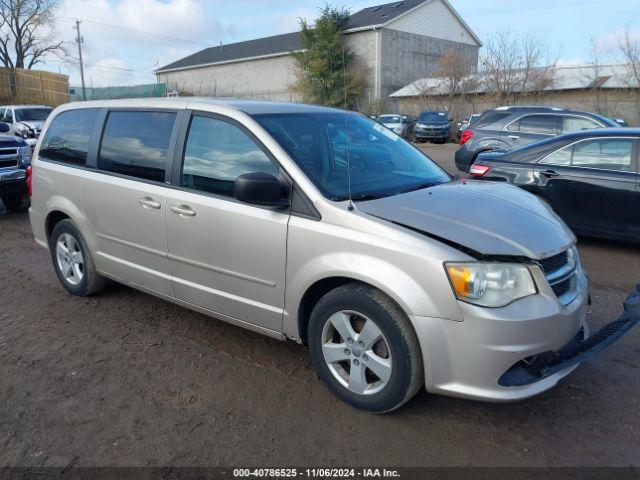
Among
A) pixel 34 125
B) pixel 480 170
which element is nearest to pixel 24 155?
pixel 480 170

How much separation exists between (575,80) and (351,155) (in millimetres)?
30807

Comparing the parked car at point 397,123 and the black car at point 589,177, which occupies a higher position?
the parked car at point 397,123

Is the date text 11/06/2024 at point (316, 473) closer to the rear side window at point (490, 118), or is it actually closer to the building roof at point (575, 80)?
the rear side window at point (490, 118)

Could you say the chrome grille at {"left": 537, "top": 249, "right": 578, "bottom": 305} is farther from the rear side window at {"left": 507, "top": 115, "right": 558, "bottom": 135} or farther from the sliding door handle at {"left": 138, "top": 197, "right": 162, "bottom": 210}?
the rear side window at {"left": 507, "top": 115, "right": 558, "bottom": 135}

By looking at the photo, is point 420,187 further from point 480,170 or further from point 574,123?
point 574,123

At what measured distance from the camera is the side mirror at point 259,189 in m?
3.13

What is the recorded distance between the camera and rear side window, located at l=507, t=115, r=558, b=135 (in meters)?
11.7

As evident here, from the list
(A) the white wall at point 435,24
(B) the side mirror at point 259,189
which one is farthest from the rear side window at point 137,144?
(A) the white wall at point 435,24

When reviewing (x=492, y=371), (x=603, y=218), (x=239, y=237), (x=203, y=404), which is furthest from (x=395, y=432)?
(x=603, y=218)

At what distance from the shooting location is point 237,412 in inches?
126

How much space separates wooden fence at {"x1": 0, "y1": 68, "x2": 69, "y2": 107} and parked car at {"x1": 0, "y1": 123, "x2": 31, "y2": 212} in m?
30.1

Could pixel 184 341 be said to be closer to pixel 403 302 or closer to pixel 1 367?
pixel 1 367

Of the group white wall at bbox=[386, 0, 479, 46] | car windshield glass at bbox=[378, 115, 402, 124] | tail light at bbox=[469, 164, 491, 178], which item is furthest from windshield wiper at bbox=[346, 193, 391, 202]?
white wall at bbox=[386, 0, 479, 46]

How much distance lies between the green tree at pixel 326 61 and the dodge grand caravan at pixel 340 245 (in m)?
33.2
